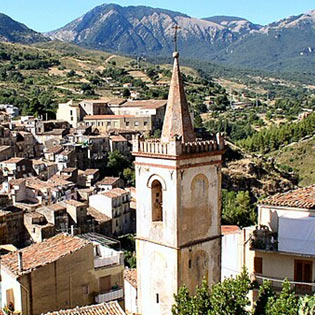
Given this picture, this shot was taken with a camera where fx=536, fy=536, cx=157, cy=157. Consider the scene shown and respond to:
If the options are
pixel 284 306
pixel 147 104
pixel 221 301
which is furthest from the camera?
pixel 147 104

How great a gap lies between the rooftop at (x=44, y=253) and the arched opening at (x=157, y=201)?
133 inches

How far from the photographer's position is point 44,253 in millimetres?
19312

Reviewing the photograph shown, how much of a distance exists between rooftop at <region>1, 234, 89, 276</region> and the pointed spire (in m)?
5.45

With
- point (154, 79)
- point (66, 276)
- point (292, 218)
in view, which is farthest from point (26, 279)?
point (154, 79)

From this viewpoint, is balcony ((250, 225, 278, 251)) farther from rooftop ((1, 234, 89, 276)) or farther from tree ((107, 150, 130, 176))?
tree ((107, 150, 130, 176))

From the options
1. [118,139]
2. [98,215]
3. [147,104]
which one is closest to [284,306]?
[98,215]

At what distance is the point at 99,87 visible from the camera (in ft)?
344

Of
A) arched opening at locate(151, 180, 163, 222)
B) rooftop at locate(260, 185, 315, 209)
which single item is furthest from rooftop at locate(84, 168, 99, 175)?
arched opening at locate(151, 180, 163, 222)

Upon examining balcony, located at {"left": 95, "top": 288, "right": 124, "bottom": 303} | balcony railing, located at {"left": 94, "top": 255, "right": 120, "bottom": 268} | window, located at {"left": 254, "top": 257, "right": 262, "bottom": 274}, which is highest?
window, located at {"left": 254, "top": 257, "right": 262, "bottom": 274}

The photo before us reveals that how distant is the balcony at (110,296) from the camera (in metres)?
19.3

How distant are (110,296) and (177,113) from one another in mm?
7575

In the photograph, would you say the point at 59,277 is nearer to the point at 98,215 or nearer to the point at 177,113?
the point at 177,113

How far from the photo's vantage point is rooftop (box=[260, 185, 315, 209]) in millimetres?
17500

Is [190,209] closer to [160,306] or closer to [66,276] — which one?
[160,306]
